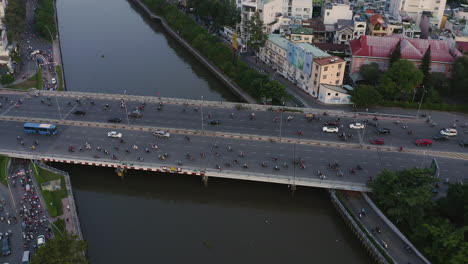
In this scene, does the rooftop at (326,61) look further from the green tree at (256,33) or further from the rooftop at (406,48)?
the green tree at (256,33)

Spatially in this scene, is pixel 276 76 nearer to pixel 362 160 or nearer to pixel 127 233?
pixel 362 160

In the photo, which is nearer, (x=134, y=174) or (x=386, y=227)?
(x=386, y=227)

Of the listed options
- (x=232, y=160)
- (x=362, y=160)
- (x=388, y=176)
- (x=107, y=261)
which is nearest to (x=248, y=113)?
(x=232, y=160)

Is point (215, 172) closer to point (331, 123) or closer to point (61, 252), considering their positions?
point (61, 252)

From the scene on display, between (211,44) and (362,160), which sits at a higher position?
(211,44)

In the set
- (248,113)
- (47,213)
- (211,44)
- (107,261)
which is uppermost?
(211,44)

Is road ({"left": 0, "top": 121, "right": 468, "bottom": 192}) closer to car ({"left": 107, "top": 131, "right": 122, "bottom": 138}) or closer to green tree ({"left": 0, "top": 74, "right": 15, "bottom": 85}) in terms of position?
car ({"left": 107, "top": 131, "right": 122, "bottom": 138})

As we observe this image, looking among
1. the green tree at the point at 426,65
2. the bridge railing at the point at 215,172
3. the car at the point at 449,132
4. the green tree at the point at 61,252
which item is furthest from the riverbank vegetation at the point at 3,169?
the green tree at the point at 426,65
